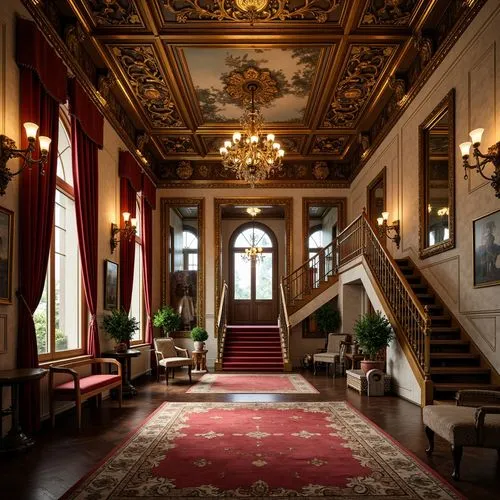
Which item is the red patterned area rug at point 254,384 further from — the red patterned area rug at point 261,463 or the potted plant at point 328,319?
the red patterned area rug at point 261,463

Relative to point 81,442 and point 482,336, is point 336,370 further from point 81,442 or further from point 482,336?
point 81,442

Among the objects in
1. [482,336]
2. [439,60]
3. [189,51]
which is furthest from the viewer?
[189,51]

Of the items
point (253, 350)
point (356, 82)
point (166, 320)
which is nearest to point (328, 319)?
point (253, 350)

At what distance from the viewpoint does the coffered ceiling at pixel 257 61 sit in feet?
24.6

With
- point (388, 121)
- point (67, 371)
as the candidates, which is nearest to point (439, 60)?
point (388, 121)

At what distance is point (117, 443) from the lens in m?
5.62

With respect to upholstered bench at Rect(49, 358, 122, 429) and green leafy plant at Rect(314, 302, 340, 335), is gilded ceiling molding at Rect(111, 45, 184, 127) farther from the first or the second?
green leafy plant at Rect(314, 302, 340, 335)

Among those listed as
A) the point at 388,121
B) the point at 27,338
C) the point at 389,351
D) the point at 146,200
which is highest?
the point at 388,121

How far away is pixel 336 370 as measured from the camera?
13047 millimetres

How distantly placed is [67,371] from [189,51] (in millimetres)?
5515

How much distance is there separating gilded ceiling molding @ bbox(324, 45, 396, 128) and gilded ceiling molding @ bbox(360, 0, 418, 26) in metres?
0.69

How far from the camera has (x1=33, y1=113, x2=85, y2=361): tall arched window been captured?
7.26m

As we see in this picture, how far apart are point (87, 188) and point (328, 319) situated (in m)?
7.99

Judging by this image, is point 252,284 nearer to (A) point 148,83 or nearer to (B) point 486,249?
(A) point 148,83
